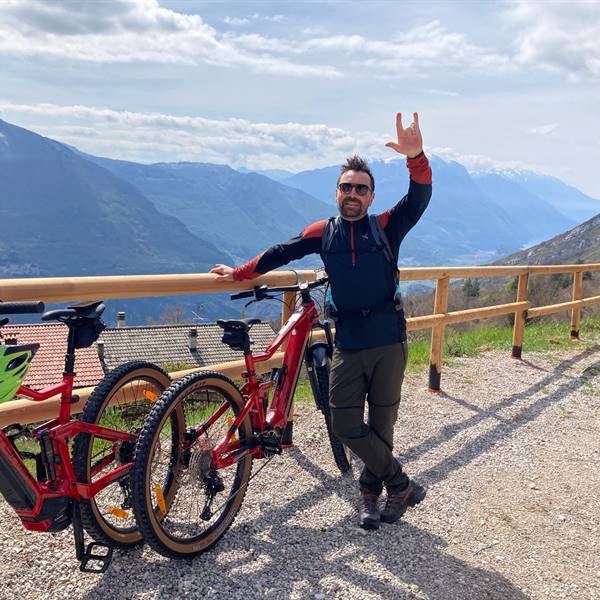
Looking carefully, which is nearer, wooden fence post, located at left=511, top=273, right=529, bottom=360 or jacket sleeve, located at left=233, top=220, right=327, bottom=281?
jacket sleeve, located at left=233, top=220, right=327, bottom=281

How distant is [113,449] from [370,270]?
1700 millimetres

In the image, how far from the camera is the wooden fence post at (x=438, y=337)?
661 cm

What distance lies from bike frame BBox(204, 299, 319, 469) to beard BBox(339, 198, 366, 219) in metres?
0.81

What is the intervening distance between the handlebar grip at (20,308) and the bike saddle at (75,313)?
0.28ft

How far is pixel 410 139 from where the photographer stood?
11.1 feet

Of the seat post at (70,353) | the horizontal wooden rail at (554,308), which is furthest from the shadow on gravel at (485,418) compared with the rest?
the seat post at (70,353)

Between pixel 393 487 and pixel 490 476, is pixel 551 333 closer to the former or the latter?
pixel 490 476

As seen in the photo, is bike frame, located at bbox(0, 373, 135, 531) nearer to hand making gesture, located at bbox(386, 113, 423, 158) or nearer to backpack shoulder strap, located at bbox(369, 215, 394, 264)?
backpack shoulder strap, located at bbox(369, 215, 394, 264)

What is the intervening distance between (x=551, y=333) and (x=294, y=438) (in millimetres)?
7881

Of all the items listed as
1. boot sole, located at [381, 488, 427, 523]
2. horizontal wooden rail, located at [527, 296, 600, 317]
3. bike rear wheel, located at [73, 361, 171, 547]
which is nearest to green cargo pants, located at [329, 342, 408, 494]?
boot sole, located at [381, 488, 427, 523]

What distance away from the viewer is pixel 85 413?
9.35ft

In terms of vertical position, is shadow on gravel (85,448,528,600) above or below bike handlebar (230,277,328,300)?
below

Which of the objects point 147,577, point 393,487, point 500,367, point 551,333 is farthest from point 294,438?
point 551,333

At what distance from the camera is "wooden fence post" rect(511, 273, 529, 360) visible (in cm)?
844
